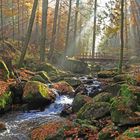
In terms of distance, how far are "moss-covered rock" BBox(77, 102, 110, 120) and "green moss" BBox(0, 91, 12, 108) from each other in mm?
3503

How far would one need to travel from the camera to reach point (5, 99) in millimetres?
13164

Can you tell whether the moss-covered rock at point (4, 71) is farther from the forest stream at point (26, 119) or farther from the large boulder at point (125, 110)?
the large boulder at point (125, 110)

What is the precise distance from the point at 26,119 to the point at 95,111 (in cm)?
301

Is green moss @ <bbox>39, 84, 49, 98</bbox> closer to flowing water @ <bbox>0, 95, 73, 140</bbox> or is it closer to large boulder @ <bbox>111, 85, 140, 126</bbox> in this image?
flowing water @ <bbox>0, 95, 73, 140</bbox>

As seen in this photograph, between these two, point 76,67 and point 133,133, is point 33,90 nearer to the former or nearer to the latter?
point 133,133

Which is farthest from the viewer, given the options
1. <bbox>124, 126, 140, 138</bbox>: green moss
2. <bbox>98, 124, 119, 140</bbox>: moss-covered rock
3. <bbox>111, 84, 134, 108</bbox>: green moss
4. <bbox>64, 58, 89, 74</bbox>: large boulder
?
<bbox>64, 58, 89, 74</bbox>: large boulder

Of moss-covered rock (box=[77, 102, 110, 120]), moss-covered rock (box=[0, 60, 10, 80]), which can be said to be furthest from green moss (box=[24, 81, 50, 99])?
moss-covered rock (box=[77, 102, 110, 120])

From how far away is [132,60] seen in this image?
115ft

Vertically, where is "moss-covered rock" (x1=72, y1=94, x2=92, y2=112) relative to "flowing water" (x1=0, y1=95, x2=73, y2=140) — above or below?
above

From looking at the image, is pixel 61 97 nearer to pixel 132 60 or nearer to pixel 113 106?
pixel 113 106

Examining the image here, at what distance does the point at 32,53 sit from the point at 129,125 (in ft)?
89.5

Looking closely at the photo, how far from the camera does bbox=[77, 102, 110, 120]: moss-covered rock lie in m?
10.3

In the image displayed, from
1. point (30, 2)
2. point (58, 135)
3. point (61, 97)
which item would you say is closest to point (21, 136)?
point (58, 135)

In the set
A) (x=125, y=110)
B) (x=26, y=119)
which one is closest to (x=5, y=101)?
(x=26, y=119)
